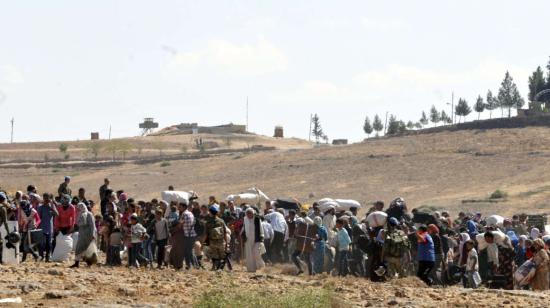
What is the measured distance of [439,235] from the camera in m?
21.7

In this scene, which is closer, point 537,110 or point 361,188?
point 361,188

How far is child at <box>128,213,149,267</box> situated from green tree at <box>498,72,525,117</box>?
299 ft

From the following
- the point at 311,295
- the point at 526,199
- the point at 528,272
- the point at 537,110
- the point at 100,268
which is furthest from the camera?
the point at 537,110

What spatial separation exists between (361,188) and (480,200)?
33.0ft

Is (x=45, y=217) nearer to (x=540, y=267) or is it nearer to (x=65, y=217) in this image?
(x=65, y=217)

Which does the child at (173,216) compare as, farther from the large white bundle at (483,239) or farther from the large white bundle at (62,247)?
the large white bundle at (483,239)

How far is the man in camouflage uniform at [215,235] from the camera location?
21.1m

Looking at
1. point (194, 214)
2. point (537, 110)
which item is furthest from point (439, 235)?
point (537, 110)

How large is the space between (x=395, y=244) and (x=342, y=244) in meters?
2.54

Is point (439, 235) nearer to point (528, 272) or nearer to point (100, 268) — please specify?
point (528, 272)

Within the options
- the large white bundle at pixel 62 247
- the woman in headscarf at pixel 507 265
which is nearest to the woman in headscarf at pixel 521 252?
the woman in headscarf at pixel 507 265

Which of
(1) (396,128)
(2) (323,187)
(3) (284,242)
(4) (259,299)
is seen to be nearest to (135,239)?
(3) (284,242)

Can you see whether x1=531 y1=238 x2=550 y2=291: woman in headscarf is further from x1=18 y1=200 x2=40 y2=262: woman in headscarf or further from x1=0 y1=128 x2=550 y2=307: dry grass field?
x1=18 y1=200 x2=40 y2=262: woman in headscarf

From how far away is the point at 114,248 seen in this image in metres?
22.3
